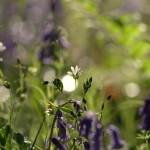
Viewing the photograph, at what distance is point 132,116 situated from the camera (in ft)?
13.5

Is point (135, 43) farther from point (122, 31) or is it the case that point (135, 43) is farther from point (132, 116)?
point (132, 116)

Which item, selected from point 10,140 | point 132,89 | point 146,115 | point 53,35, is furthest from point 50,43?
point 132,89

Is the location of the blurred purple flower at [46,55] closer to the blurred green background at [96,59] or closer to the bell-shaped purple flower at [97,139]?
the blurred green background at [96,59]

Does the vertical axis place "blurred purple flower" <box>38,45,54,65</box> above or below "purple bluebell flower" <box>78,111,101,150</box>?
above

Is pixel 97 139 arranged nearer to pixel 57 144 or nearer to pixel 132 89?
pixel 57 144

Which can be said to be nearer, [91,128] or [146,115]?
[91,128]

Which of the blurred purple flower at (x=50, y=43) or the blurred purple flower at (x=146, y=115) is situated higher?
the blurred purple flower at (x=50, y=43)

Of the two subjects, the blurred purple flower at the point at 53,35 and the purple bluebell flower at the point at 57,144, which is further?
the blurred purple flower at the point at 53,35

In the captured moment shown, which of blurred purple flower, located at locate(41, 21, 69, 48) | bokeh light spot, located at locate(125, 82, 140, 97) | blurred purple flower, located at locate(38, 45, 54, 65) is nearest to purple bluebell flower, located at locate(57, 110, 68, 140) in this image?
blurred purple flower, located at locate(41, 21, 69, 48)

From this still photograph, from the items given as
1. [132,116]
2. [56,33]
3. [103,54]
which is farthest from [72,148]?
[103,54]

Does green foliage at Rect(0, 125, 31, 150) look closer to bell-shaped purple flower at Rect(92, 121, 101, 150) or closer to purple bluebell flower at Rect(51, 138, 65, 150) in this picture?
purple bluebell flower at Rect(51, 138, 65, 150)

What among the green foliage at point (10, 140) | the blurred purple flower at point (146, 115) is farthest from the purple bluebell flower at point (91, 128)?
the blurred purple flower at point (146, 115)

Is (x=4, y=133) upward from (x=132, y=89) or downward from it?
downward

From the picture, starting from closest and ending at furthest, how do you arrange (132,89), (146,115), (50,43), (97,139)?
(97,139)
(146,115)
(50,43)
(132,89)
